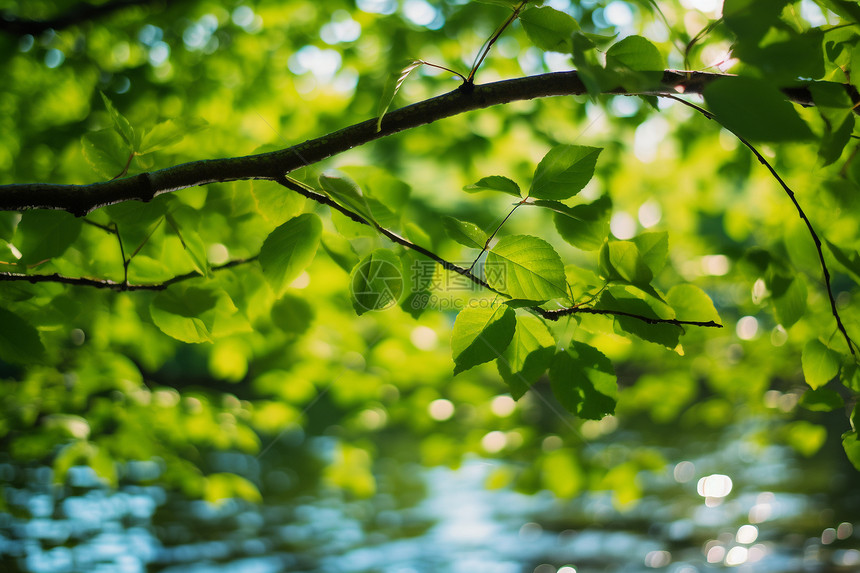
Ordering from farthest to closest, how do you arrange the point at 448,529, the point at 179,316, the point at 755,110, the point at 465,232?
the point at 448,529 < the point at 179,316 < the point at 465,232 < the point at 755,110

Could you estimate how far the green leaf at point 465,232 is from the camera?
0.38 metres

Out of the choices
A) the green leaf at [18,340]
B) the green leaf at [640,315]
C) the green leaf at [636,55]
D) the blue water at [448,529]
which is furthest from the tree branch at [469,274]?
the blue water at [448,529]

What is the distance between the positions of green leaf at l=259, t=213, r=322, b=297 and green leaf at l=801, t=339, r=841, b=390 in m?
0.43

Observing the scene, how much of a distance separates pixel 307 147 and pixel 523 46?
129 cm

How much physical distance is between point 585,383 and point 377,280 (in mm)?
181

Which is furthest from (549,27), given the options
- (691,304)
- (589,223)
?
(691,304)

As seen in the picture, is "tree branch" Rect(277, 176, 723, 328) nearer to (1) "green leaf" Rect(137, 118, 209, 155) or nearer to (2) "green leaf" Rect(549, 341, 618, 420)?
(2) "green leaf" Rect(549, 341, 618, 420)

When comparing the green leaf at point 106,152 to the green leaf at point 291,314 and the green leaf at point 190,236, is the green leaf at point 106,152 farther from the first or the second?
the green leaf at point 291,314

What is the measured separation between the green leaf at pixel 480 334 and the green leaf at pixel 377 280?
3.2 inches

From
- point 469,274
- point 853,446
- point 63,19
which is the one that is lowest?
point 853,446

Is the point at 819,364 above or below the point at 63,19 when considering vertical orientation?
below

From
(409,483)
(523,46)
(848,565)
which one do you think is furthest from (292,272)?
(409,483)

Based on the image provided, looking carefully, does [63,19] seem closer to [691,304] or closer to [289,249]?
[289,249]

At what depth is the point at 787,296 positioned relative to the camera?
0.52 meters
